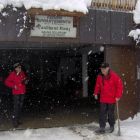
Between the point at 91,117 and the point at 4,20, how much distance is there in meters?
4.73

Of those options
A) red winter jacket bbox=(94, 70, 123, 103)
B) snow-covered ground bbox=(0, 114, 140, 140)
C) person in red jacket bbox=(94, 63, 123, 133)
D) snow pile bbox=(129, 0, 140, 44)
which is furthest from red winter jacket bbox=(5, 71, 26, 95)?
snow pile bbox=(129, 0, 140, 44)

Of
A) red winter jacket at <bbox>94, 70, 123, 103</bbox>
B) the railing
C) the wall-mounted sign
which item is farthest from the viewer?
the railing

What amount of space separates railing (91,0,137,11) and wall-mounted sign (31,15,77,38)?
0.99 metres

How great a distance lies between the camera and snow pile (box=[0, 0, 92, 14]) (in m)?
9.44

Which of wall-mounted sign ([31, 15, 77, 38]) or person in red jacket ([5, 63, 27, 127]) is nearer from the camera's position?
wall-mounted sign ([31, 15, 77, 38])

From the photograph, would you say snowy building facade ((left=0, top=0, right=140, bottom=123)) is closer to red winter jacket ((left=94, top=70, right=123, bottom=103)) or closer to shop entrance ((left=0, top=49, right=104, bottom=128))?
red winter jacket ((left=94, top=70, right=123, bottom=103))

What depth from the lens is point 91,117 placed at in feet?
40.4

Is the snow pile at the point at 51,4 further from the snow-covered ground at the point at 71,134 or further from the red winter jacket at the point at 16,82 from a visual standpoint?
the snow-covered ground at the point at 71,134

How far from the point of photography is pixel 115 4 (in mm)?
11062

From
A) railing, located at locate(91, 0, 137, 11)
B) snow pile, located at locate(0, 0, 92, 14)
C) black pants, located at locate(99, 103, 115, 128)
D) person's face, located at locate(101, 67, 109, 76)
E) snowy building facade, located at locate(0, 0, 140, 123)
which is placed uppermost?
railing, located at locate(91, 0, 137, 11)

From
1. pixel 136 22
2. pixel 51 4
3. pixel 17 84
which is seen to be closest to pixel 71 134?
pixel 17 84

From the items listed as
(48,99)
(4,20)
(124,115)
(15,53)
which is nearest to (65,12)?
(4,20)

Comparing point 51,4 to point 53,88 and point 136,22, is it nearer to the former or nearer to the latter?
point 136,22

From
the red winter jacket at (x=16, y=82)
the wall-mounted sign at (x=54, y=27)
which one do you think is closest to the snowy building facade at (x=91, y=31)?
the wall-mounted sign at (x=54, y=27)
